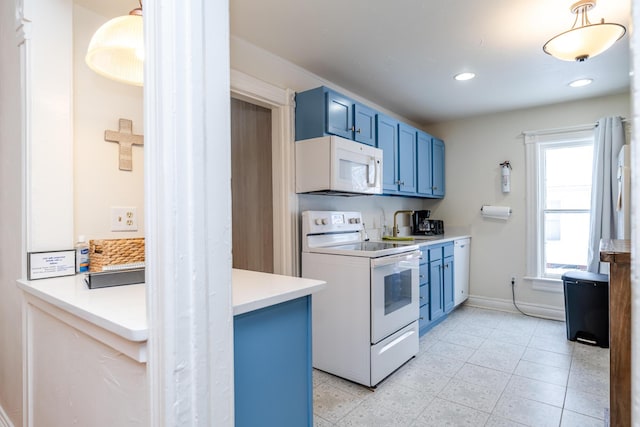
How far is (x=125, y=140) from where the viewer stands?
70.8 inches

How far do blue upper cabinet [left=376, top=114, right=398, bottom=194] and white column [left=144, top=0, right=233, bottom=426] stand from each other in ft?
8.00

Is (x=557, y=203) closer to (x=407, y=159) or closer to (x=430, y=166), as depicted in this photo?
(x=430, y=166)

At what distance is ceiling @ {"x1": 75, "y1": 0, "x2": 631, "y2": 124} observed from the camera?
192cm

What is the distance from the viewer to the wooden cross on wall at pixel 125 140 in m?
1.78

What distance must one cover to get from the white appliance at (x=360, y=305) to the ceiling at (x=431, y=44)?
121 centimetres

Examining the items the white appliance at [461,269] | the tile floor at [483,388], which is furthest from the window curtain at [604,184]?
the white appliance at [461,269]

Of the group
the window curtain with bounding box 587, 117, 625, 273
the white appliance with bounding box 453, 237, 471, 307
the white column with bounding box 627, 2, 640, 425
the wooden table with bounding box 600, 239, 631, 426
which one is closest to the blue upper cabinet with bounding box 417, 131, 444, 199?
the white appliance with bounding box 453, 237, 471, 307

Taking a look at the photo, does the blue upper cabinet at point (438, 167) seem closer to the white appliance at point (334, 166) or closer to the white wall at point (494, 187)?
the white wall at point (494, 187)

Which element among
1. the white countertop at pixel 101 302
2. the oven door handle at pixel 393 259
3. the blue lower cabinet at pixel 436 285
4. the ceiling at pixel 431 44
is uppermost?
the ceiling at pixel 431 44

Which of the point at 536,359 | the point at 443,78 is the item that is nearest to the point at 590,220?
the point at 536,359

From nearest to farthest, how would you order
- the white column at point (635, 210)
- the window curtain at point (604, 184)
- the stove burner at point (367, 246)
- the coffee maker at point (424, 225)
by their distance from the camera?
the white column at point (635, 210) < the stove burner at point (367, 246) < the window curtain at point (604, 184) < the coffee maker at point (424, 225)

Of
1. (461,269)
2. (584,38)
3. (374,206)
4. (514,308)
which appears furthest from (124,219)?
(514,308)

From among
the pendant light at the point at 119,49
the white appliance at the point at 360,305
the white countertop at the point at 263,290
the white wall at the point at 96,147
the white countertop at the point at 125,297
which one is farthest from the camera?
the white appliance at the point at 360,305

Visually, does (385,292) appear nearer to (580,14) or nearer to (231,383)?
(231,383)
